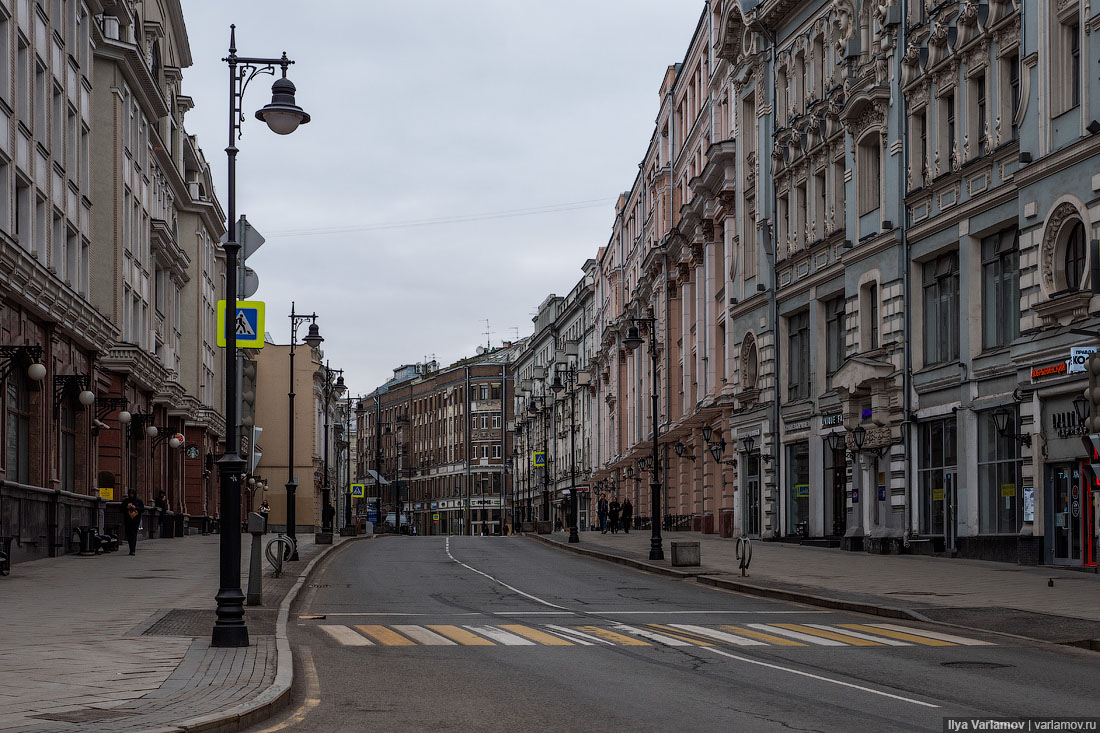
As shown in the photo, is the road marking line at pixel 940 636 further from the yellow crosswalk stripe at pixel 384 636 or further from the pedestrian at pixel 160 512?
the pedestrian at pixel 160 512

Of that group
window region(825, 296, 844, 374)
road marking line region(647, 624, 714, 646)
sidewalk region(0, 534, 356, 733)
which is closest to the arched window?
sidewalk region(0, 534, 356, 733)

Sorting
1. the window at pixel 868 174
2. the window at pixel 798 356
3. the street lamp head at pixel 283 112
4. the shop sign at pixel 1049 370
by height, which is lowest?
the shop sign at pixel 1049 370

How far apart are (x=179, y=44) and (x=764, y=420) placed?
31.6 meters

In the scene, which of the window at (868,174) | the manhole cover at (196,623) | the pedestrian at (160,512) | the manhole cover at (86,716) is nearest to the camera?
the manhole cover at (86,716)

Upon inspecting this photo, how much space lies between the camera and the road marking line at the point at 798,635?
55.2 ft

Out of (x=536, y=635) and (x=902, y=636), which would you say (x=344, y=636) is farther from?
(x=902, y=636)

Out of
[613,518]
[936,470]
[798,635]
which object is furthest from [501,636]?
[613,518]

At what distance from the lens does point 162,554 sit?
36.5 meters

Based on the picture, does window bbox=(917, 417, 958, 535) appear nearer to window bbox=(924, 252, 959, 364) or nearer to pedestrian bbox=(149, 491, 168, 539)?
window bbox=(924, 252, 959, 364)

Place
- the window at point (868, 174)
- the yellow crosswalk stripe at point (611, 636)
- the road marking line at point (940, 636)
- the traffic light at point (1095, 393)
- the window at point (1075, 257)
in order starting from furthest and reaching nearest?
the window at point (868, 174) < the window at point (1075, 257) < the road marking line at point (940, 636) < the yellow crosswalk stripe at point (611, 636) < the traffic light at point (1095, 393)

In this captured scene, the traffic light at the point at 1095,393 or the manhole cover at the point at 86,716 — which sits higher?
the traffic light at the point at 1095,393

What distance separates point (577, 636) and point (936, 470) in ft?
64.9

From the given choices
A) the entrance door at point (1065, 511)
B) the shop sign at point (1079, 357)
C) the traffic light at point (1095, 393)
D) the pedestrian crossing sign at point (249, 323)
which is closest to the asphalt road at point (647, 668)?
the traffic light at point (1095, 393)

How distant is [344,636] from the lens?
17.7m
